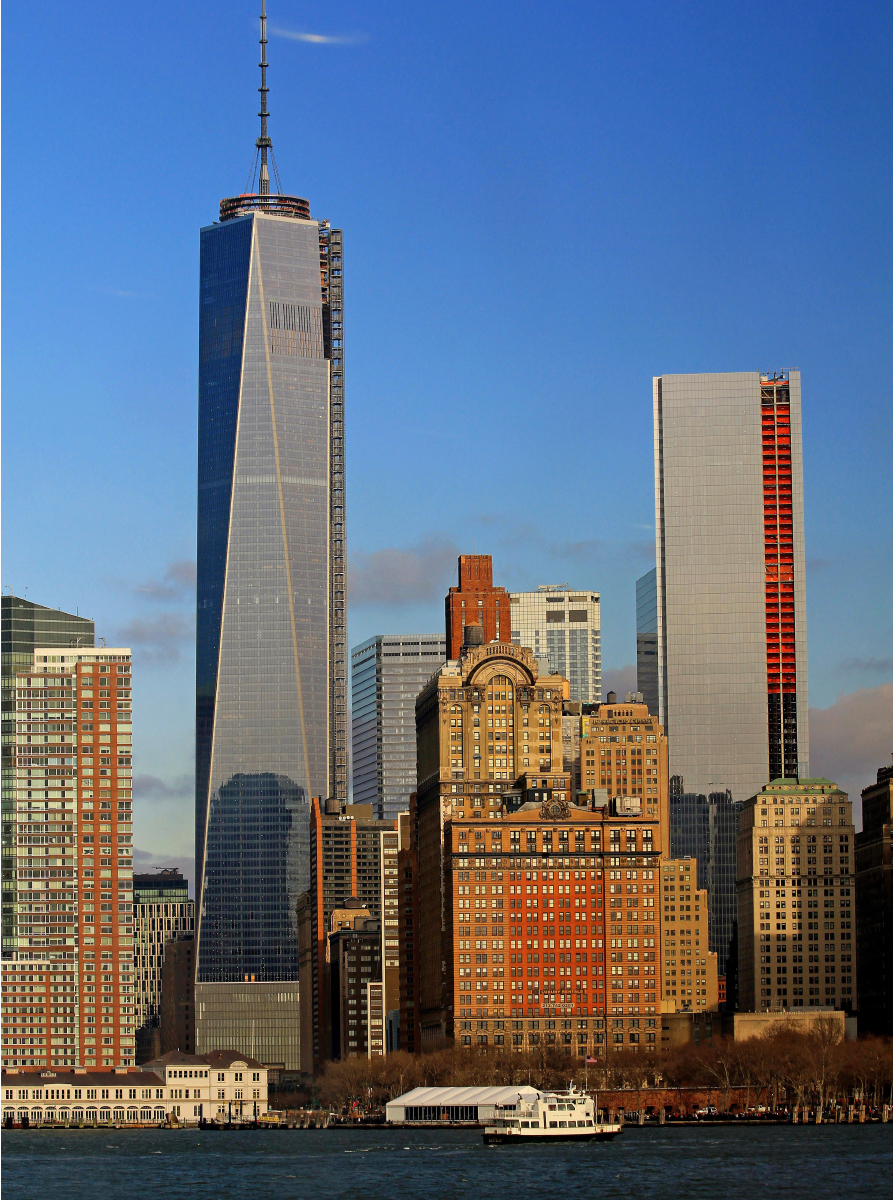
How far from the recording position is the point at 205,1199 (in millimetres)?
175500

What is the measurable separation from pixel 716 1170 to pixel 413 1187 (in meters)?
27.3

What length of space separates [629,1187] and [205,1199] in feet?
111

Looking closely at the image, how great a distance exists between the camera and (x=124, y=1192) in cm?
18512

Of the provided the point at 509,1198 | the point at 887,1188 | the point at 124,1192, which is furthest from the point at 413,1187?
the point at 887,1188

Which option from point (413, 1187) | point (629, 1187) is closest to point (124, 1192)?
point (413, 1187)

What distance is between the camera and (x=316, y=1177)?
7648 inches

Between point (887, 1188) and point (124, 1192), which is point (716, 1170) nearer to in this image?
point (887, 1188)

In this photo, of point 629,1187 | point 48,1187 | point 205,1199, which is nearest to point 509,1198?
point 629,1187

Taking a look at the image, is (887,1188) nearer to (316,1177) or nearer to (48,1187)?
(316,1177)

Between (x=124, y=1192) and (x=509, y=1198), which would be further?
(x=124, y=1192)

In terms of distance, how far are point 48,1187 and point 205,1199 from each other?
20899mm

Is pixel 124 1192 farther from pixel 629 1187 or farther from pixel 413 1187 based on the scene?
pixel 629 1187

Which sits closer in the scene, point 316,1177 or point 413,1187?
point 413,1187

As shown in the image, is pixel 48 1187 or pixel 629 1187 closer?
pixel 629 1187
